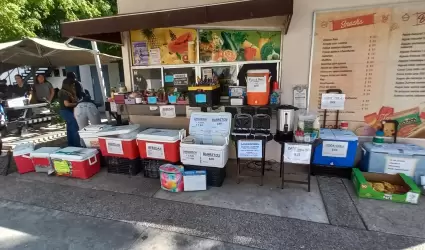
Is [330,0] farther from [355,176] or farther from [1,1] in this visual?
[1,1]

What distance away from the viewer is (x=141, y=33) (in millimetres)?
4574

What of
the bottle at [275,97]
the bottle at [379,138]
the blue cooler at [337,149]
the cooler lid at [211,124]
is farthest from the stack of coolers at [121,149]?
the bottle at [379,138]

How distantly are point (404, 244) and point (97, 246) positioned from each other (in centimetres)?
327

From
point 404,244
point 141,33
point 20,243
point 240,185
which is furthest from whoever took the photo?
point 141,33

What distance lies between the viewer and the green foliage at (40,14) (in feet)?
21.0

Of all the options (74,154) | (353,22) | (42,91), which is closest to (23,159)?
(74,154)

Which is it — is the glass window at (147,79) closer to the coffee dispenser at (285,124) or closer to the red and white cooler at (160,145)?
the red and white cooler at (160,145)

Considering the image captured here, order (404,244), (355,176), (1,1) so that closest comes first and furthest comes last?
1. (404,244)
2. (355,176)
3. (1,1)

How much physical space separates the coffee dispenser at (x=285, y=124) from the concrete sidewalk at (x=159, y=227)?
1.22 metres

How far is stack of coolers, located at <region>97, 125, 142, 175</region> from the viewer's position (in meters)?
3.93

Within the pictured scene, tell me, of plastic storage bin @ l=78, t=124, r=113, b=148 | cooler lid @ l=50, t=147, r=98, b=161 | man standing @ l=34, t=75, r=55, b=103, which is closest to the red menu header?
plastic storage bin @ l=78, t=124, r=113, b=148

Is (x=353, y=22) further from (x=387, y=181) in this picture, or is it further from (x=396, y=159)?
(x=387, y=181)

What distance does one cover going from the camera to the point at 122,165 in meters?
4.12

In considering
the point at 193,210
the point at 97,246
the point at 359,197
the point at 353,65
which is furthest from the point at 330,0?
the point at 97,246
